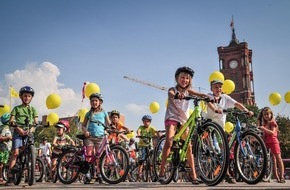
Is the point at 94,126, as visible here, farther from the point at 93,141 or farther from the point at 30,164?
the point at 30,164

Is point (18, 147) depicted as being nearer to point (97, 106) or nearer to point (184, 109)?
point (97, 106)

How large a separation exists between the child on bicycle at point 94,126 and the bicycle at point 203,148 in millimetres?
2091

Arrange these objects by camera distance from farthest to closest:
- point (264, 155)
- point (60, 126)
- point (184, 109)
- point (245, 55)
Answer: point (245, 55) < point (60, 126) < point (184, 109) < point (264, 155)

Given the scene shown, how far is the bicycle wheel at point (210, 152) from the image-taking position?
13.6 feet

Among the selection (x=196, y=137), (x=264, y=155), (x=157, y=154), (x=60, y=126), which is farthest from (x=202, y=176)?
(x=60, y=126)

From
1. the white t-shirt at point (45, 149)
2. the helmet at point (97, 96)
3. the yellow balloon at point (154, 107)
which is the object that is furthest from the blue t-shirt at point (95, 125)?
the yellow balloon at point (154, 107)

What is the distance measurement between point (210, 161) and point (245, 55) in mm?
82583

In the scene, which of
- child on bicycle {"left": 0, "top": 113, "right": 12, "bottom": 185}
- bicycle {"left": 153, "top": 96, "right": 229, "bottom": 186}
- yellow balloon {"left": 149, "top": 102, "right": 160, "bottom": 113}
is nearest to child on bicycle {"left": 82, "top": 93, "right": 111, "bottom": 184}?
bicycle {"left": 153, "top": 96, "right": 229, "bottom": 186}

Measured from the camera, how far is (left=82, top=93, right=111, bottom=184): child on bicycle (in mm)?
6434

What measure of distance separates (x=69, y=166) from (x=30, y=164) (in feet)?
3.76

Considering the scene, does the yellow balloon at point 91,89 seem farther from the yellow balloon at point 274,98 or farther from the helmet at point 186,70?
the yellow balloon at point 274,98

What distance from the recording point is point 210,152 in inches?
174

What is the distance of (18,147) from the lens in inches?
230

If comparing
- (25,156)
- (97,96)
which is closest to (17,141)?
(25,156)
